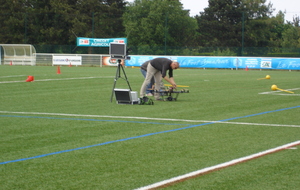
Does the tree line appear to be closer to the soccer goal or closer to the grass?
the soccer goal

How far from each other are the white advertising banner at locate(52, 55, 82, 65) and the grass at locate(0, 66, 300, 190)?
37.4 m

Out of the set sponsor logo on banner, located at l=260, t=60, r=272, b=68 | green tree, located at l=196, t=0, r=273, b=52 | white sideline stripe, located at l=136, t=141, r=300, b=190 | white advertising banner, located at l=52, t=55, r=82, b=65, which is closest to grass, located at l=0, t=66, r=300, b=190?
white sideline stripe, located at l=136, t=141, r=300, b=190

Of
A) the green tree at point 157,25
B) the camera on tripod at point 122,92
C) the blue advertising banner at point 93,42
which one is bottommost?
the camera on tripod at point 122,92

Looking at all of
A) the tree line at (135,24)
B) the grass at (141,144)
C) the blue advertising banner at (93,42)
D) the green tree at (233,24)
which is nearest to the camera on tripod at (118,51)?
the grass at (141,144)

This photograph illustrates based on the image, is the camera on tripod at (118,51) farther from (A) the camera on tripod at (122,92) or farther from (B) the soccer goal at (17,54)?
(B) the soccer goal at (17,54)

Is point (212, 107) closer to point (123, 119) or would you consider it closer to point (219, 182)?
point (123, 119)

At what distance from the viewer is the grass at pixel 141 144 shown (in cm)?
600

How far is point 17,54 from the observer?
5434cm

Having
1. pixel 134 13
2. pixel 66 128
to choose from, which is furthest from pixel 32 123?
pixel 134 13

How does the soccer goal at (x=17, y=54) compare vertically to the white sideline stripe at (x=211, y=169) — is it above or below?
above

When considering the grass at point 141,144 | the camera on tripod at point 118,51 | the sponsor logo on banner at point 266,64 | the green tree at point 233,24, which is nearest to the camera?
the grass at point 141,144

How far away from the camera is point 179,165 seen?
6.71 m

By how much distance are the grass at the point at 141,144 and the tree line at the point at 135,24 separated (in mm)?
53808

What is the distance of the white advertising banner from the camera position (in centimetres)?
5231
